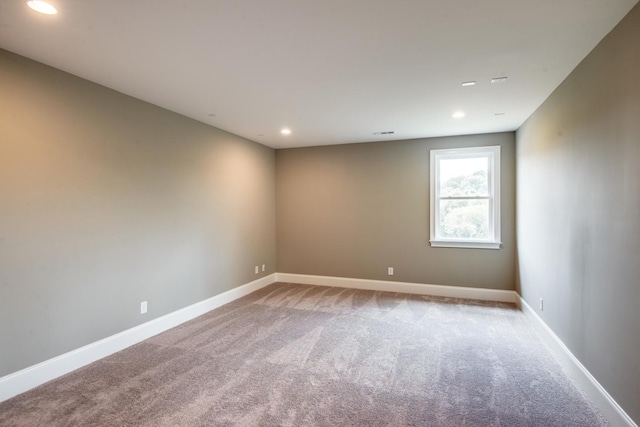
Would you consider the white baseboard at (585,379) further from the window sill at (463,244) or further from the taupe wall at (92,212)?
the taupe wall at (92,212)

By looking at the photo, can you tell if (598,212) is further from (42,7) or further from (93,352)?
(93,352)

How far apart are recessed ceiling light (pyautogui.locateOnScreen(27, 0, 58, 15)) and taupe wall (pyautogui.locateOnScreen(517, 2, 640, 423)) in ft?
10.9

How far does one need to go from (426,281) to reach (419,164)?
1920 mm

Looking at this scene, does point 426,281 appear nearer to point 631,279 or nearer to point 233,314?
point 233,314

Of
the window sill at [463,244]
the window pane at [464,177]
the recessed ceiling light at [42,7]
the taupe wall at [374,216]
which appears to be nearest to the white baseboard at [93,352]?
the taupe wall at [374,216]

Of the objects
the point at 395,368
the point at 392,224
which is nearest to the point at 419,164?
the point at 392,224

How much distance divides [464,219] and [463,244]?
1.32 feet

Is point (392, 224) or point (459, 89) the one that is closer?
point (459, 89)

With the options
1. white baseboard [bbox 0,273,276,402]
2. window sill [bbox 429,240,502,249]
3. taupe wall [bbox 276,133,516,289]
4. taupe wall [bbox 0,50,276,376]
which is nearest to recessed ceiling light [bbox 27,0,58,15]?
taupe wall [bbox 0,50,276,376]

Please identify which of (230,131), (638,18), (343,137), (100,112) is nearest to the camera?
(638,18)

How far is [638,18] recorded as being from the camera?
1.84 meters

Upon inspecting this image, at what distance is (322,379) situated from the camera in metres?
2.70

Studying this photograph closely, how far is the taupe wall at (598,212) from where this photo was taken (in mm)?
1936

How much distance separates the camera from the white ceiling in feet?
6.27
